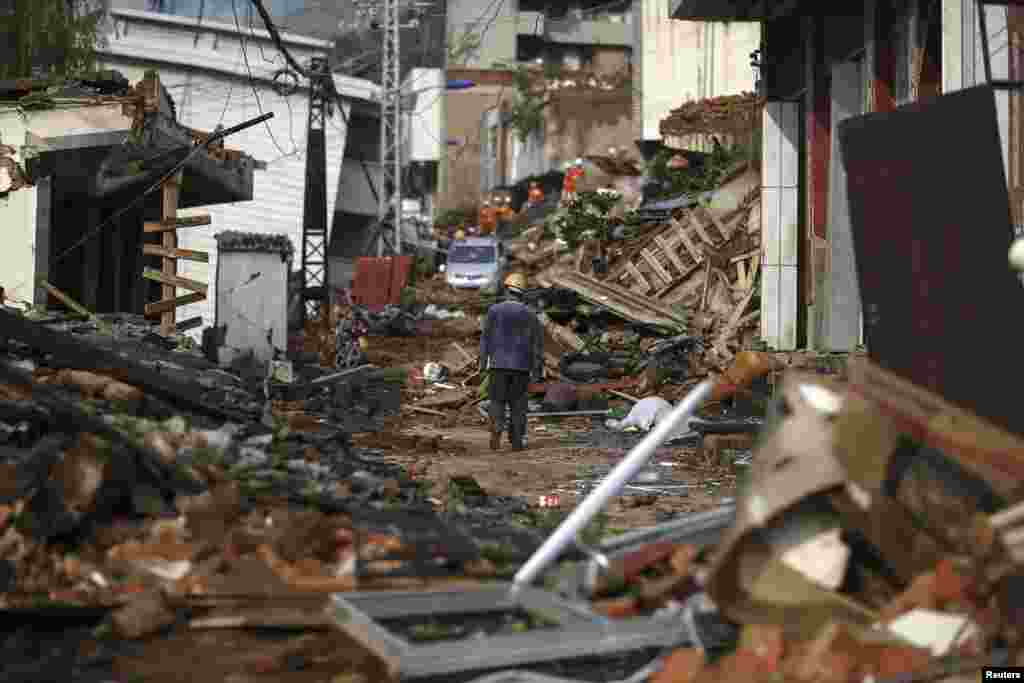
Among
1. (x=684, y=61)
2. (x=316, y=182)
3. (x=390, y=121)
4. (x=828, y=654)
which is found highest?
(x=684, y=61)

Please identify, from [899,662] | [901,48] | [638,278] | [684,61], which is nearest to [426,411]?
[638,278]

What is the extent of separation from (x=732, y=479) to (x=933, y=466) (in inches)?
310

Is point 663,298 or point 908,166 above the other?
point 908,166

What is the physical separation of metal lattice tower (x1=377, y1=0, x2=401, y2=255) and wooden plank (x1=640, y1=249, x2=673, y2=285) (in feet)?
60.4

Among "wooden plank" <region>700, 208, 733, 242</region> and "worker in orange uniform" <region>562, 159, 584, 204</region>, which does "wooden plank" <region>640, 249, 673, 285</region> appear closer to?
"wooden plank" <region>700, 208, 733, 242</region>

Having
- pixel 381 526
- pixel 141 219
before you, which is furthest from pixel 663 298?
pixel 381 526

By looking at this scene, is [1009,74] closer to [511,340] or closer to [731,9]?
[511,340]

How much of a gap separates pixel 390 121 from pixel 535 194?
40.8ft

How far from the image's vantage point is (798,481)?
17.4 ft

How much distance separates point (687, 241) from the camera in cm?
2609

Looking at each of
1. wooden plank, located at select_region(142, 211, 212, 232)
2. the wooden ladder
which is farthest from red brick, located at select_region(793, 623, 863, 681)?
wooden plank, located at select_region(142, 211, 212, 232)

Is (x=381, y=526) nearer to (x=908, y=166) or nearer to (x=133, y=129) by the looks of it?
(x=908, y=166)

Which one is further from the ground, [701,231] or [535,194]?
[535,194]

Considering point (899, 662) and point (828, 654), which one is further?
point (899, 662)
